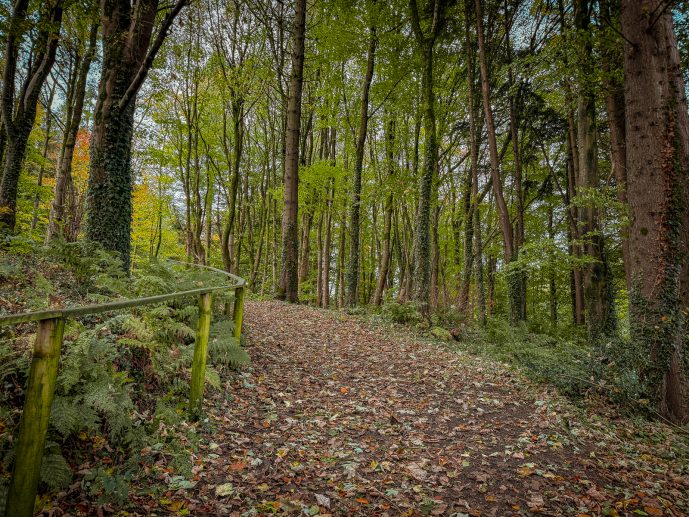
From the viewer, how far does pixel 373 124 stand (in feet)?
61.9

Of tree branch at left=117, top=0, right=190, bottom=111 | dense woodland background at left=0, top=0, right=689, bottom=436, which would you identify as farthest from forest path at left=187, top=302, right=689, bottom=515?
tree branch at left=117, top=0, right=190, bottom=111

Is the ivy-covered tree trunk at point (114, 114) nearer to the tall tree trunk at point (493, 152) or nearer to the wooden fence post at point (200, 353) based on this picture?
the wooden fence post at point (200, 353)

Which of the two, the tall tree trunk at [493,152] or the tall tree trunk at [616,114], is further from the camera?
the tall tree trunk at [493,152]

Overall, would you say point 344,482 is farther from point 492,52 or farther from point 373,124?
point 373,124

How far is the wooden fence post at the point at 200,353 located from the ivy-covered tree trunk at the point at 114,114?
12.0 feet

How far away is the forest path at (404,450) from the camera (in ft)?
10.3

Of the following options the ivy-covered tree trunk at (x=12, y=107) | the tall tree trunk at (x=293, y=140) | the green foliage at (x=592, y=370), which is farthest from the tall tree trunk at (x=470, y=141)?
the ivy-covered tree trunk at (x=12, y=107)

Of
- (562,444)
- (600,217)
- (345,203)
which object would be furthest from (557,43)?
(345,203)

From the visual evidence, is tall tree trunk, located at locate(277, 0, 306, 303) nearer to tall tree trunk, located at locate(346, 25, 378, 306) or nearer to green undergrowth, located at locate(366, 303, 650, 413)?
tall tree trunk, located at locate(346, 25, 378, 306)

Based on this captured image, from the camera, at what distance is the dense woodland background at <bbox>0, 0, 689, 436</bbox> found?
5.68 meters

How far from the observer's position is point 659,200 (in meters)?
5.57

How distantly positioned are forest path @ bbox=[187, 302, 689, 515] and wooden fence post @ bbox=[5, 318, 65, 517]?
4.05 ft

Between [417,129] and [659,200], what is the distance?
1202 centimetres

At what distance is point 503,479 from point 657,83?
20.7ft
